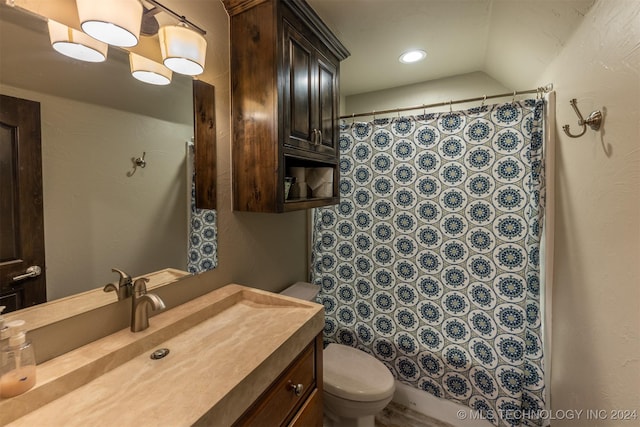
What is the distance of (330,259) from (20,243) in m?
1.55

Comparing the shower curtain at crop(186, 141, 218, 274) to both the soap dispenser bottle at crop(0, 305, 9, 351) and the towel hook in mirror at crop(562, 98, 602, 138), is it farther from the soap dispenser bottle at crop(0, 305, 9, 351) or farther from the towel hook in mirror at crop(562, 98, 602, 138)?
the towel hook in mirror at crop(562, 98, 602, 138)

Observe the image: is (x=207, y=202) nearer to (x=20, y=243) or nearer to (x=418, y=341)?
(x=20, y=243)

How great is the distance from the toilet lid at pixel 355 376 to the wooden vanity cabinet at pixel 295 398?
393 millimetres

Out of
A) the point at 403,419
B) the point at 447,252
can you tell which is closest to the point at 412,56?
the point at 447,252

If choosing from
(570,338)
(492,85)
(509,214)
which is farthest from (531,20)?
(570,338)

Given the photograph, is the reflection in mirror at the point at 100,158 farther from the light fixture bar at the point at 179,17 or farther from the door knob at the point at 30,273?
the light fixture bar at the point at 179,17

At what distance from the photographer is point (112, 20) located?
737 mm

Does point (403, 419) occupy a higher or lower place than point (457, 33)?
lower

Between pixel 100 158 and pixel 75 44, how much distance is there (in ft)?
1.04

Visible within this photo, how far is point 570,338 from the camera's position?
4.05ft

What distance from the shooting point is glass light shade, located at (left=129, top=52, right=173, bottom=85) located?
0.87m

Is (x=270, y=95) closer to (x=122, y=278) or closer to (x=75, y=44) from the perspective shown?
(x=75, y=44)

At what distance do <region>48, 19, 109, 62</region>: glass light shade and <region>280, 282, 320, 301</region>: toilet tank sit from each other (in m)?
1.35

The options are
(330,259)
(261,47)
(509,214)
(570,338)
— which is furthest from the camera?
(330,259)
